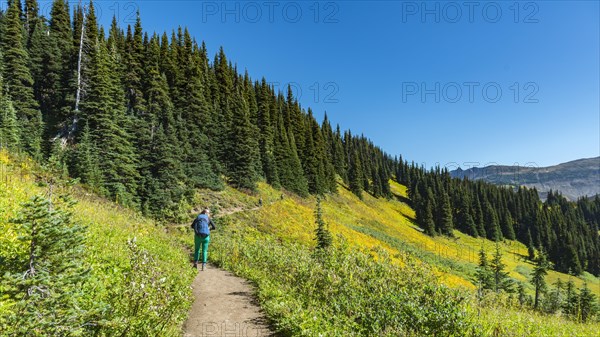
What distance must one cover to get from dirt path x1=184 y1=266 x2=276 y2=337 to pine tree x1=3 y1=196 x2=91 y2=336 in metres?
3.16

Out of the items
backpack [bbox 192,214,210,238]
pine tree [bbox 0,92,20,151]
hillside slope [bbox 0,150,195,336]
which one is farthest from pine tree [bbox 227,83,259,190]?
hillside slope [bbox 0,150,195,336]

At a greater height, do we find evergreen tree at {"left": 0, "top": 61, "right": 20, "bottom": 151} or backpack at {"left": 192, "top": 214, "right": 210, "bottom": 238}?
evergreen tree at {"left": 0, "top": 61, "right": 20, "bottom": 151}

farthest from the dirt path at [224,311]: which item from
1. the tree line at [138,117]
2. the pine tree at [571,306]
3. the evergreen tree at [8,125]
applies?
the evergreen tree at [8,125]

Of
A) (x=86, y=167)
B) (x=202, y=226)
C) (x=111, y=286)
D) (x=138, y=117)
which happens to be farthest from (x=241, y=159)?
(x=111, y=286)

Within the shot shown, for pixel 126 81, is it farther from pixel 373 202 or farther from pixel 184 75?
pixel 373 202

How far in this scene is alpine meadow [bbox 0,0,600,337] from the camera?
13.8 feet

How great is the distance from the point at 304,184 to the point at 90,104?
117ft

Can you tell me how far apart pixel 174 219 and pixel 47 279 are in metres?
22.8

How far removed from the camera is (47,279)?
10.4ft

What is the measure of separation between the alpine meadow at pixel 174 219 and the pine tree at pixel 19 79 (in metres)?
0.17

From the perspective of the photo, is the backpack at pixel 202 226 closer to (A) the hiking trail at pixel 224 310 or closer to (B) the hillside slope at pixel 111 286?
(B) the hillside slope at pixel 111 286

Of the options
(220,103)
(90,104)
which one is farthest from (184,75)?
(90,104)

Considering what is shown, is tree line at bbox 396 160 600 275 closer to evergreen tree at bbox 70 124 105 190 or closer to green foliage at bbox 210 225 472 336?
evergreen tree at bbox 70 124 105 190

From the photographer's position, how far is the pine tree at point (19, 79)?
27.0 metres
